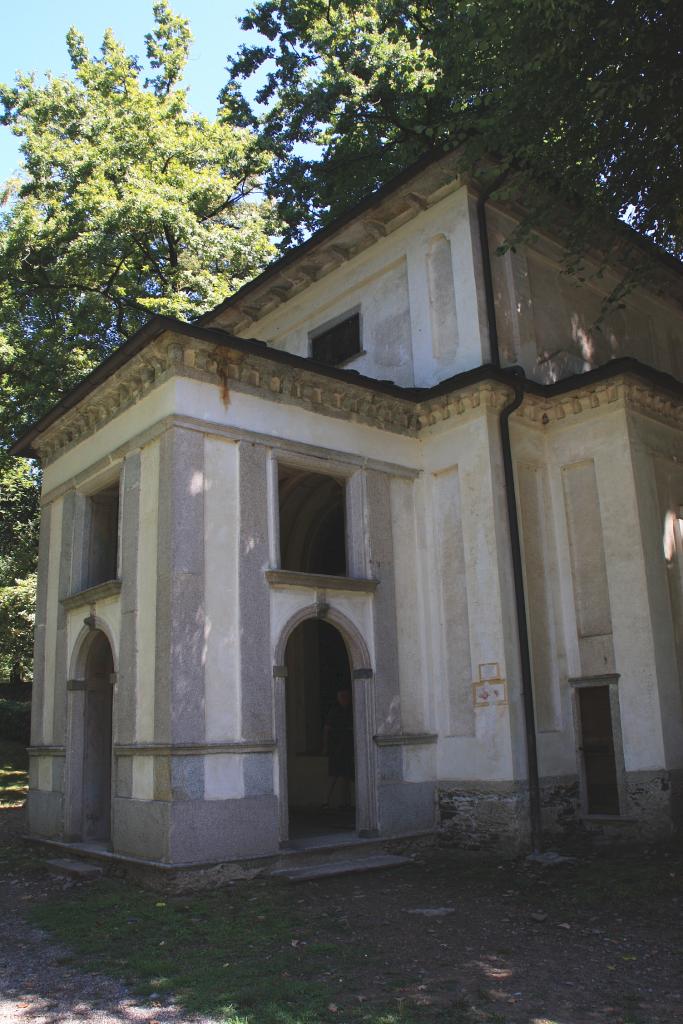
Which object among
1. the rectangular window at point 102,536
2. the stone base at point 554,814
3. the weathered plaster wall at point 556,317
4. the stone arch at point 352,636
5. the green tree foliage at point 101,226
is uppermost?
the green tree foliage at point 101,226

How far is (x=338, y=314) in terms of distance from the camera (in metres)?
14.6

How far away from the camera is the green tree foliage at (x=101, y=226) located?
1819 cm

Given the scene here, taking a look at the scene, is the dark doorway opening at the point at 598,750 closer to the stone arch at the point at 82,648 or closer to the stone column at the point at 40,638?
the stone arch at the point at 82,648

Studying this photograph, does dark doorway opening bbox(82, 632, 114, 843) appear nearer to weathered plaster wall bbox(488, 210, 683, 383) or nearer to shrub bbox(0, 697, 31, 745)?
weathered plaster wall bbox(488, 210, 683, 383)

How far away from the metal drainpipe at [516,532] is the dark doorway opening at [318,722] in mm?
3607

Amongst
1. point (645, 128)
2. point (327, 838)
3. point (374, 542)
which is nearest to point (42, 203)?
point (374, 542)

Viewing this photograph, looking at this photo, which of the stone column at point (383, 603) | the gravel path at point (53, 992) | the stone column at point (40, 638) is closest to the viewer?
the gravel path at point (53, 992)

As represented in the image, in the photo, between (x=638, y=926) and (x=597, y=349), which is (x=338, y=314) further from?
(x=638, y=926)

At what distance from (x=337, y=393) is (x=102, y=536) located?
4184 millimetres

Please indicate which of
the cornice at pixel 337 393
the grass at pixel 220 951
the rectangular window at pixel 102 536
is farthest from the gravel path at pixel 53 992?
the cornice at pixel 337 393

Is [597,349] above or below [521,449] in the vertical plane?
above

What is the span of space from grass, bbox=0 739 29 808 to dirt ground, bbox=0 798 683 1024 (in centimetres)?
773

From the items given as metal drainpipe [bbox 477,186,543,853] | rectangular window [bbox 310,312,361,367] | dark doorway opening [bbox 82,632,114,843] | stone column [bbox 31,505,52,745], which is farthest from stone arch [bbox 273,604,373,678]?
rectangular window [bbox 310,312,361,367]

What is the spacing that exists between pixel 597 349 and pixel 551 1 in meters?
6.90
